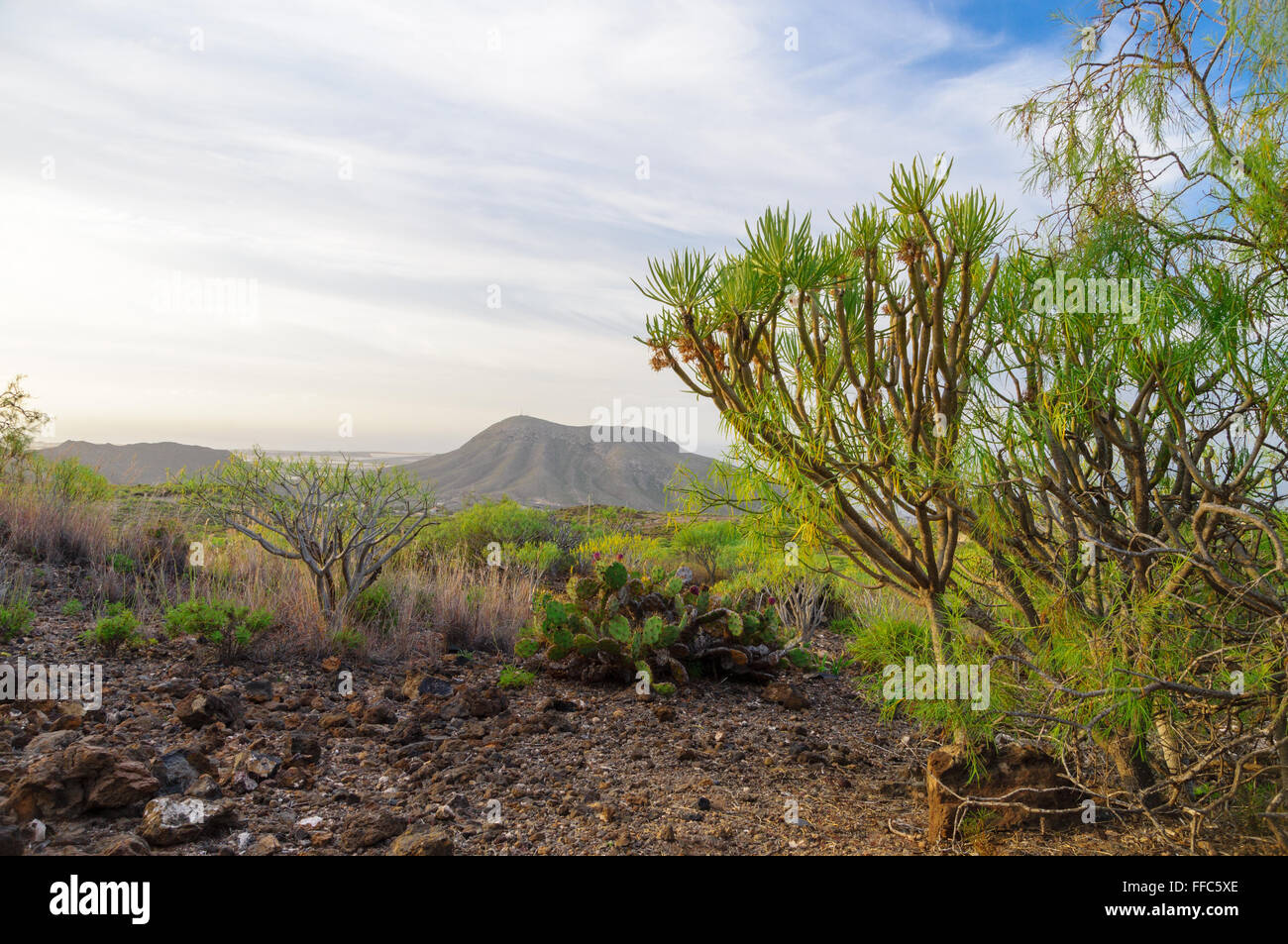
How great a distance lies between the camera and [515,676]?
16.9ft

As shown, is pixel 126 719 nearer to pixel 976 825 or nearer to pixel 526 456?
pixel 976 825

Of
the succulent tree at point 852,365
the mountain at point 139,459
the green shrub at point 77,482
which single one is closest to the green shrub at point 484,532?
the mountain at point 139,459

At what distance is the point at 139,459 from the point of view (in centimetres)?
1205

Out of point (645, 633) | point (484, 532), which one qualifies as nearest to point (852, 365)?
point (645, 633)

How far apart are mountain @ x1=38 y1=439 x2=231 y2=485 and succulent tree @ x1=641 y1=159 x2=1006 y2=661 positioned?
530cm

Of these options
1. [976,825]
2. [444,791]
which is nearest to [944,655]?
[976,825]

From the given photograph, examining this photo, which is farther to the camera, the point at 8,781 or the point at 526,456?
the point at 526,456

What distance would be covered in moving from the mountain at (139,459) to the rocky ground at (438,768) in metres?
3.01

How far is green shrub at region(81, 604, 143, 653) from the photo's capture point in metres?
4.98

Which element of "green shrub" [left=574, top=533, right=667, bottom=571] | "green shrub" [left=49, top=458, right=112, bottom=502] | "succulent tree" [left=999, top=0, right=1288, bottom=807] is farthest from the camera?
"green shrub" [left=574, top=533, right=667, bottom=571]

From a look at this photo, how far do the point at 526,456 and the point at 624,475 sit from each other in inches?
173

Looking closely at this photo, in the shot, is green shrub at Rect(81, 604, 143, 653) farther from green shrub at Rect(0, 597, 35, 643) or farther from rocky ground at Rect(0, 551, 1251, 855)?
green shrub at Rect(0, 597, 35, 643)

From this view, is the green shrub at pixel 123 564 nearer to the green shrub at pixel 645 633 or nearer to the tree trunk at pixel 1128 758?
the green shrub at pixel 645 633

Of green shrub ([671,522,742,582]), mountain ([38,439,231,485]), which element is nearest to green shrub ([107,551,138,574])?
mountain ([38,439,231,485])
